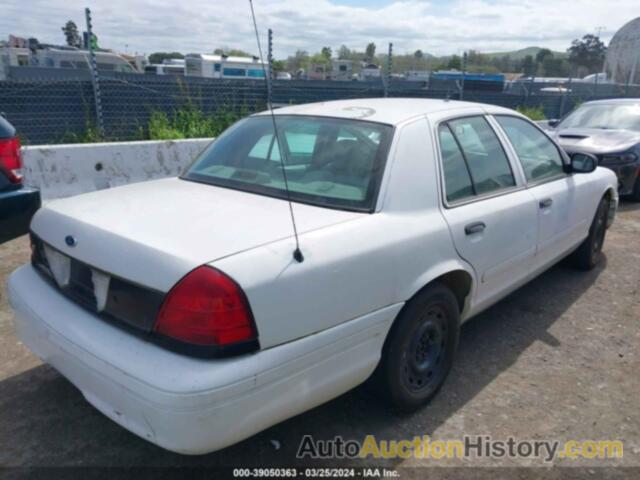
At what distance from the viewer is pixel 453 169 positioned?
122 inches

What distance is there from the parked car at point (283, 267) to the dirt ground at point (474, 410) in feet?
0.90

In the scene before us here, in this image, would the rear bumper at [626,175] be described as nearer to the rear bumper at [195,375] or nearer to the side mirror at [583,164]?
the side mirror at [583,164]

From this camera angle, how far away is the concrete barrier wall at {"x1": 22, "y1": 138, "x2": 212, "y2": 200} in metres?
6.10

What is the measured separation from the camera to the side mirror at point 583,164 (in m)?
4.25

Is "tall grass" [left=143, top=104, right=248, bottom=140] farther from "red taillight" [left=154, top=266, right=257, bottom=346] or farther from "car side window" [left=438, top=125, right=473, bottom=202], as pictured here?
"red taillight" [left=154, top=266, right=257, bottom=346]

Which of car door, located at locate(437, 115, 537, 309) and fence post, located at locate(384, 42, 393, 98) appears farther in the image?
fence post, located at locate(384, 42, 393, 98)

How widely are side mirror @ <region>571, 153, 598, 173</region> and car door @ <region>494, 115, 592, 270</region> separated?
79 mm

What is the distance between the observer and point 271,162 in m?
3.09

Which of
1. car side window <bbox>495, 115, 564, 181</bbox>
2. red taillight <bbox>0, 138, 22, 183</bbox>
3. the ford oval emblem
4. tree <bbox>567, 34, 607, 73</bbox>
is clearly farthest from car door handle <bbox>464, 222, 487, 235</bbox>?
tree <bbox>567, 34, 607, 73</bbox>

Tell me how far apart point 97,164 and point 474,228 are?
5.06 m

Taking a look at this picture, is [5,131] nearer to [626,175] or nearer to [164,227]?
[164,227]

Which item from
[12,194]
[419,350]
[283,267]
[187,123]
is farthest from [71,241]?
[187,123]

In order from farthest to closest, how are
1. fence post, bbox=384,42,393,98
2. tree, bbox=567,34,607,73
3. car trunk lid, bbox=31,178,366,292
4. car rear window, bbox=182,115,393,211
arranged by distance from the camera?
tree, bbox=567,34,607,73, fence post, bbox=384,42,393,98, car rear window, bbox=182,115,393,211, car trunk lid, bbox=31,178,366,292

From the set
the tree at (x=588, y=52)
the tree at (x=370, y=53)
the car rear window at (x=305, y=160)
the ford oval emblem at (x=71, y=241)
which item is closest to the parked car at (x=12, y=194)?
the car rear window at (x=305, y=160)
